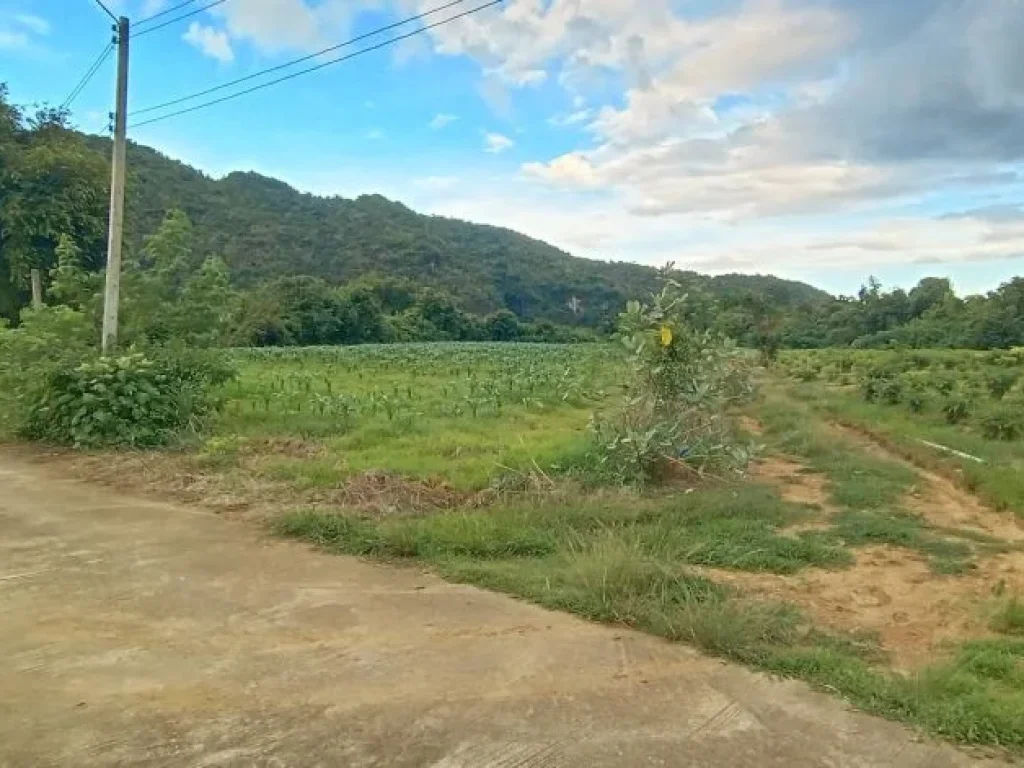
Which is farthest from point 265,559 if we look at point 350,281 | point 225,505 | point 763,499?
point 350,281

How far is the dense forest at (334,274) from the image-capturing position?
38.7 ft

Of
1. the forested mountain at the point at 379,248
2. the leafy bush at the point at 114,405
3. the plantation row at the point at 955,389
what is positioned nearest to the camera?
the leafy bush at the point at 114,405

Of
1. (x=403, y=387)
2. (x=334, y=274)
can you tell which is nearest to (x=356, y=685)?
(x=403, y=387)

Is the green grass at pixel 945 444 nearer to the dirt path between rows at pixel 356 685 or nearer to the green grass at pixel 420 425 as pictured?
the green grass at pixel 420 425

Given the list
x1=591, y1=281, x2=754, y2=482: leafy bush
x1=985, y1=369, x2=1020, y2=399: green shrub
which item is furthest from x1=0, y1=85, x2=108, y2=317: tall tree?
x1=985, y1=369, x2=1020, y2=399: green shrub

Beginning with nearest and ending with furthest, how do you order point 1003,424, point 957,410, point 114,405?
point 114,405 → point 1003,424 → point 957,410

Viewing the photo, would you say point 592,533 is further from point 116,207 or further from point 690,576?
point 116,207

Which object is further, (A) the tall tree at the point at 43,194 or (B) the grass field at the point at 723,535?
(A) the tall tree at the point at 43,194

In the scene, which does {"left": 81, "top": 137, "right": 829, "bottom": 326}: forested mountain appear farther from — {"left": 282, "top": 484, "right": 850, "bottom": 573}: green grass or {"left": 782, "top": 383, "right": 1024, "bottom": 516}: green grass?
{"left": 282, "top": 484, "right": 850, "bottom": 573}: green grass

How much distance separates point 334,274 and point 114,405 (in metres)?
51.9

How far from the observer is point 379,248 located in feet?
214

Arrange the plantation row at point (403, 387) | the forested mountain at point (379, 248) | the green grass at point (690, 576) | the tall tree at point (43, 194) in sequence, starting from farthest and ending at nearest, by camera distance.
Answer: the forested mountain at point (379, 248) < the tall tree at point (43, 194) < the plantation row at point (403, 387) < the green grass at point (690, 576)

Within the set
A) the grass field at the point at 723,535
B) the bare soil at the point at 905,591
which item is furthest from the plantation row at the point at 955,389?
the bare soil at the point at 905,591

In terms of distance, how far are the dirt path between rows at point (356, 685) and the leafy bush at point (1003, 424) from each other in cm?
960
